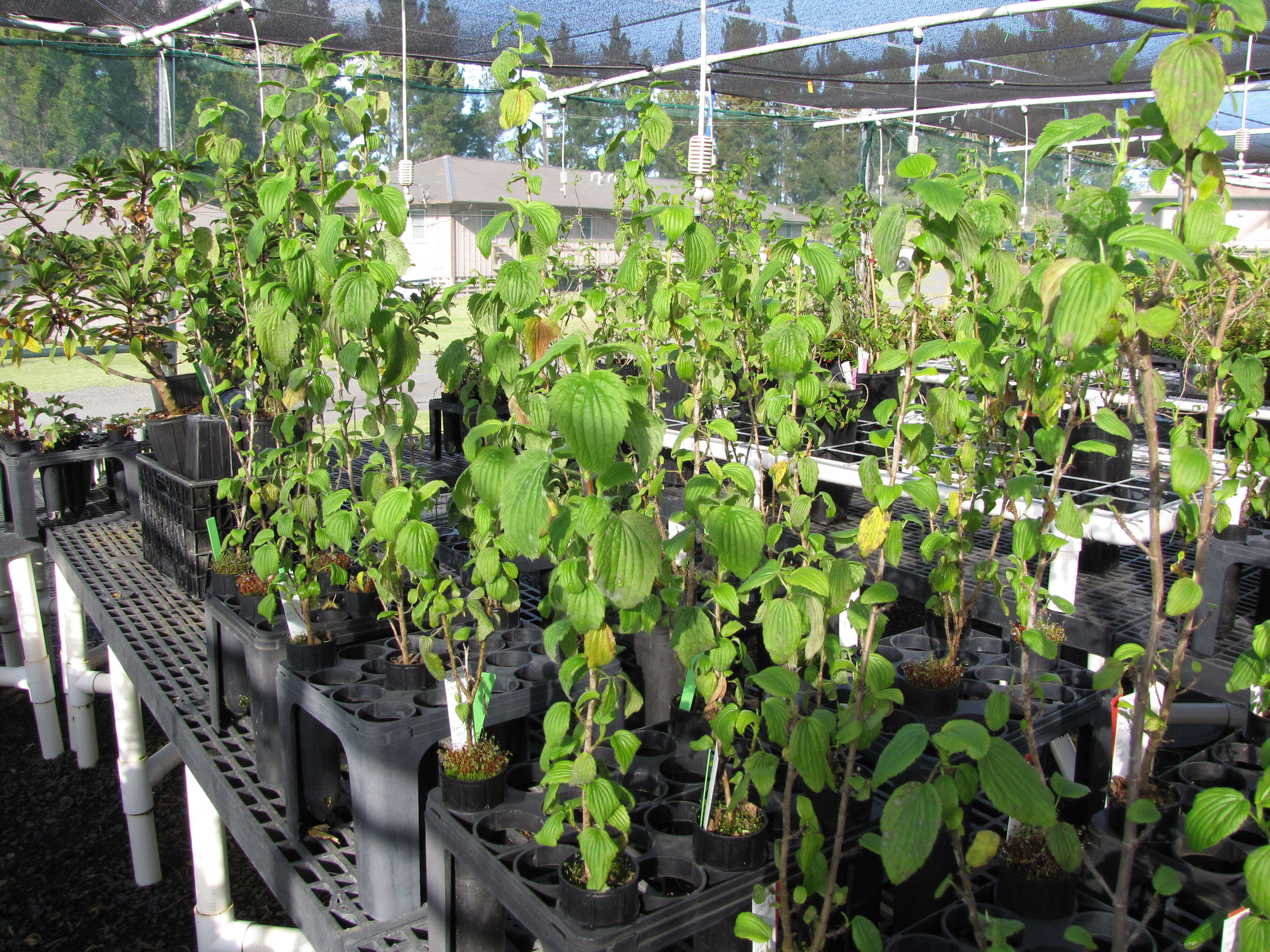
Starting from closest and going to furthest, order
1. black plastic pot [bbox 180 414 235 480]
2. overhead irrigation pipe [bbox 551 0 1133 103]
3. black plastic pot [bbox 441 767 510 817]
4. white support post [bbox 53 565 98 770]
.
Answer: black plastic pot [bbox 441 767 510 817], black plastic pot [bbox 180 414 235 480], white support post [bbox 53 565 98 770], overhead irrigation pipe [bbox 551 0 1133 103]

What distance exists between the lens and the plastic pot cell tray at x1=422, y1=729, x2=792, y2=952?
3.50 feet

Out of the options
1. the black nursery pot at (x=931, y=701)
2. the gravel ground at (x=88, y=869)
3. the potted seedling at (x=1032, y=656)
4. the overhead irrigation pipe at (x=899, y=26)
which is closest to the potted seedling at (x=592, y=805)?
the black nursery pot at (x=931, y=701)

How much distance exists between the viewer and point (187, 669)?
7.02 feet

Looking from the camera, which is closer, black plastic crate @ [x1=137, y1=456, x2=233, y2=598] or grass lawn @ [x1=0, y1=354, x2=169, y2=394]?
black plastic crate @ [x1=137, y1=456, x2=233, y2=598]

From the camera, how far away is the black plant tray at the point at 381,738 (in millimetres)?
1390

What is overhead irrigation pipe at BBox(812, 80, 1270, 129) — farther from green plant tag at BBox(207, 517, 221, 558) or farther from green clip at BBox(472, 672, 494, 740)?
green clip at BBox(472, 672, 494, 740)

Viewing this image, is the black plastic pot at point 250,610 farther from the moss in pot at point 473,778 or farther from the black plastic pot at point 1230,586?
the black plastic pot at point 1230,586

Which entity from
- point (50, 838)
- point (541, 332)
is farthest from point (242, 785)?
point (50, 838)

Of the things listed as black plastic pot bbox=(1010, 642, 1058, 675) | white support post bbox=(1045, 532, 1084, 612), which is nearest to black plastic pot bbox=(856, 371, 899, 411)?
white support post bbox=(1045, 532, 1084, 612)

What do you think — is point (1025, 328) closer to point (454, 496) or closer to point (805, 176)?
point (454, 496)

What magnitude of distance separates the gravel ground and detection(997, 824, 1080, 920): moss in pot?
1958 millimetres

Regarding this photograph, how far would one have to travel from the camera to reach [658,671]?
186 cm

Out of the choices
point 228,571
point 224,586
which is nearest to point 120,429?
point 228,571

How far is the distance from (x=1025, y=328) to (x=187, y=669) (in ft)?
6.39
